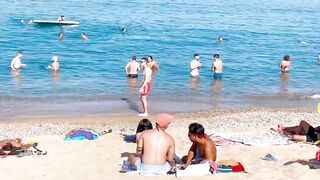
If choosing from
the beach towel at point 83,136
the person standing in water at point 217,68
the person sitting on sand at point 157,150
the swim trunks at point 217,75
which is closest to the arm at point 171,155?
the person sitting on sand at point 157,150

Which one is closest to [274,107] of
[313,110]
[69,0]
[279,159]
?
[313,110]

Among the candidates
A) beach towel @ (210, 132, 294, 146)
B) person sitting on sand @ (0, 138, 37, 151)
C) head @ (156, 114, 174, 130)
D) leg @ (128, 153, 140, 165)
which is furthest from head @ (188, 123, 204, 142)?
person sitting on sand @ (0, 138, 37, 151)

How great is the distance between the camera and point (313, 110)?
18781 mm

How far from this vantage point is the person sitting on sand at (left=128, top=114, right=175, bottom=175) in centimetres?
1022

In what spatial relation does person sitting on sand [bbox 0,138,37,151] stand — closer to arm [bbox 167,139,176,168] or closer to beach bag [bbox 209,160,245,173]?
arm [bbox 167,139,176,168]

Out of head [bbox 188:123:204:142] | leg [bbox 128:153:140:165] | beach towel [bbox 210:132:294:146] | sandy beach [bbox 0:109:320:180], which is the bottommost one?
sandy beach [bbox 0:109:320:180]

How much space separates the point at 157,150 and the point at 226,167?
1.39 metres

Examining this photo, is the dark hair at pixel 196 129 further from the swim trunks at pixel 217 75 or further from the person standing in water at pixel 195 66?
the person standing in water at pixel 195 66

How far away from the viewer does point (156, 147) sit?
10258 millimetres

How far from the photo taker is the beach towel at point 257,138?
12.9 m

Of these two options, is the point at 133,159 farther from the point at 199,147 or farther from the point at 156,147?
the point at 199,147

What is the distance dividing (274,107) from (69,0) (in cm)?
5173

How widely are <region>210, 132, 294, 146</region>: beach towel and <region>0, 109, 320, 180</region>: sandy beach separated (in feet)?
0.83

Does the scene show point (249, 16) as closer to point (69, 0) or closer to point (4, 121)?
point (69, 0)
